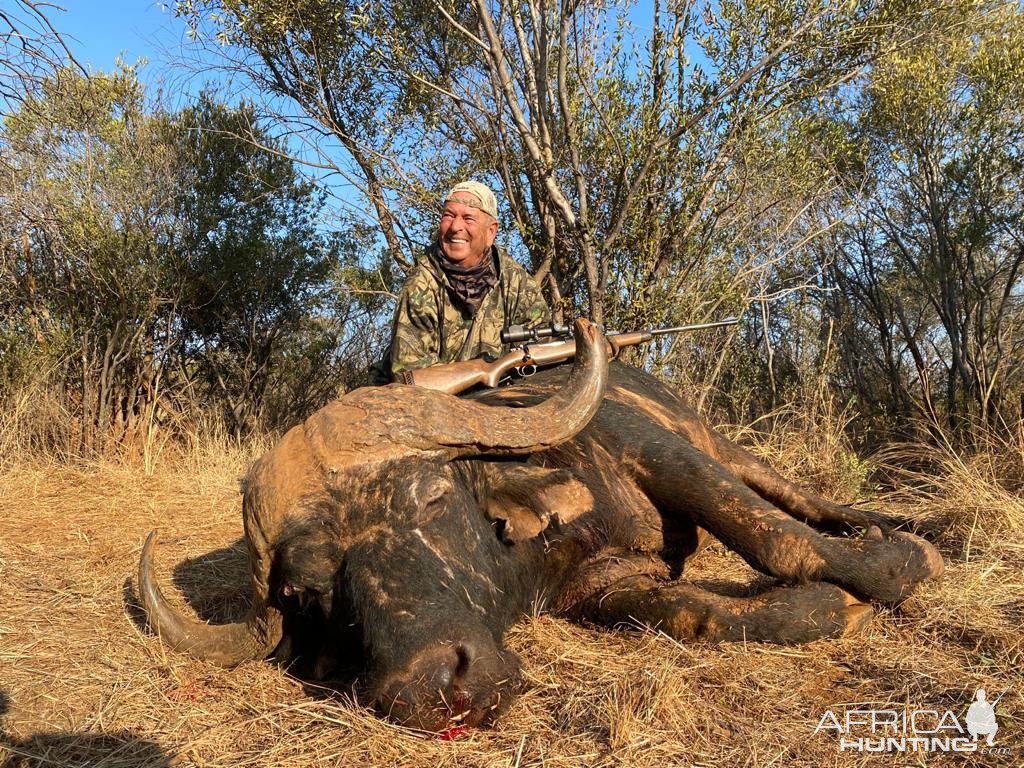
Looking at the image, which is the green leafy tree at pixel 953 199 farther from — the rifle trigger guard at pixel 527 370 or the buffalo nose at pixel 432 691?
the buffalo nose at pixel 432 691

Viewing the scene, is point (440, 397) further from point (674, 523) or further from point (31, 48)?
point (31, 48)

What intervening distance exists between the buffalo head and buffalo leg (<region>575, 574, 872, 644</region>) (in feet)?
1.45

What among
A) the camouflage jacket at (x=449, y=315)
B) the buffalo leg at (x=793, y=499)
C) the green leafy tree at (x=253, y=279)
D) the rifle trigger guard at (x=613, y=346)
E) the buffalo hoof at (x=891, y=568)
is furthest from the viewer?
the green leafy tree at (x=253, y=279)

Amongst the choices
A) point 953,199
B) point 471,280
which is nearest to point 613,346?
point 471,280

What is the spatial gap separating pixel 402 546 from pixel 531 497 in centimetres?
82

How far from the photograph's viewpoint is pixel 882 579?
3.08 m

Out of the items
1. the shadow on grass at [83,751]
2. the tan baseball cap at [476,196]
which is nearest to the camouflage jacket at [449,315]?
A: the tan baseball cap at [476,196]

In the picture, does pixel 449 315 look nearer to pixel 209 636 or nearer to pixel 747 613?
→ pixel 209 636

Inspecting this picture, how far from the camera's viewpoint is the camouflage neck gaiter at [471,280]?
5.23 m

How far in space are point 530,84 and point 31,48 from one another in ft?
10.1

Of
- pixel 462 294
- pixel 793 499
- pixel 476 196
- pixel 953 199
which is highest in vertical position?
pixel 953 199

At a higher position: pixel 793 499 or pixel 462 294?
pixel 462 294

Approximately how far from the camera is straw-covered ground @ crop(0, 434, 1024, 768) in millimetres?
2227

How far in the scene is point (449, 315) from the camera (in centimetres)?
532
